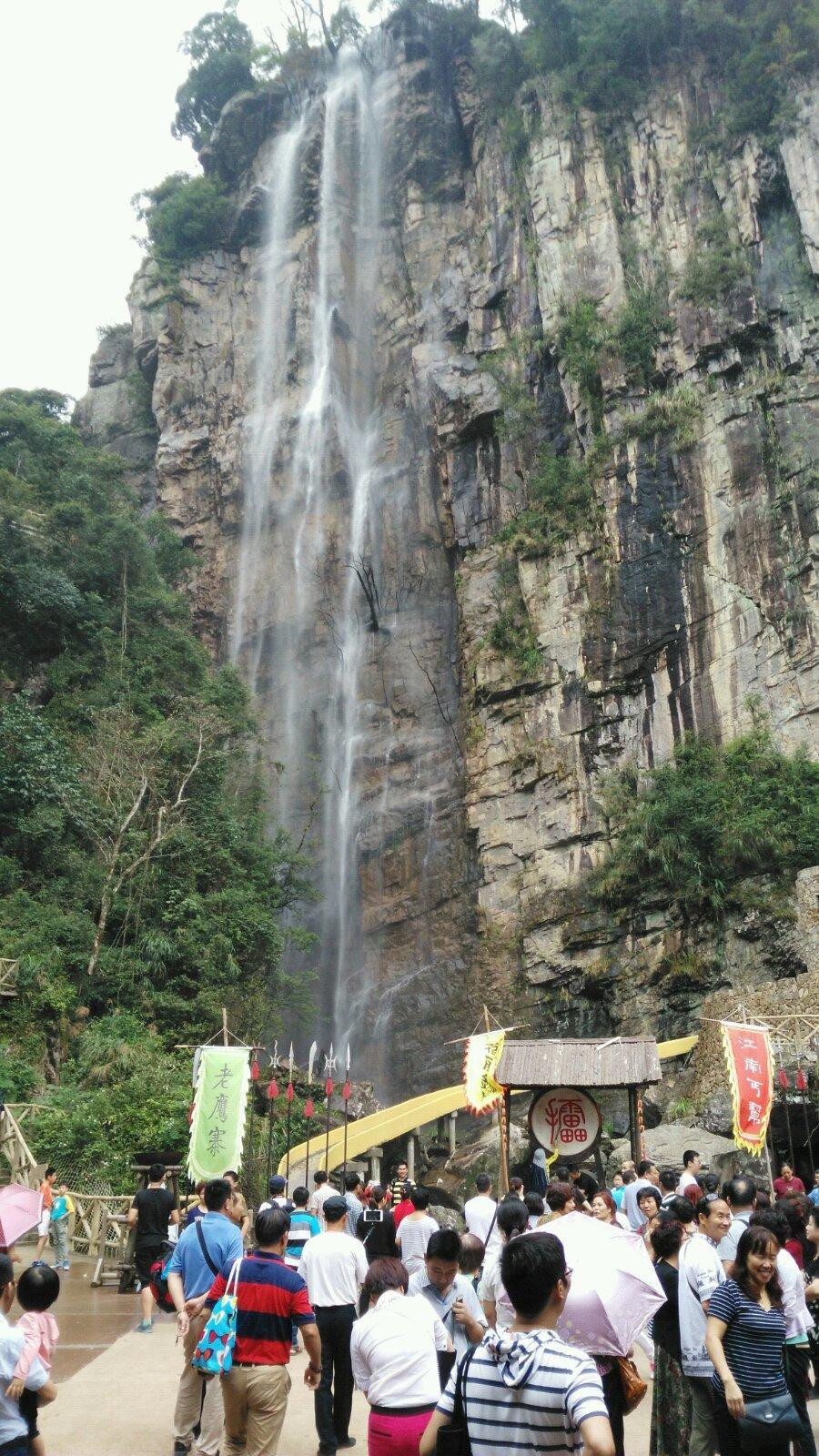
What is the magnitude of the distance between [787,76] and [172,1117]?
80.4 feet

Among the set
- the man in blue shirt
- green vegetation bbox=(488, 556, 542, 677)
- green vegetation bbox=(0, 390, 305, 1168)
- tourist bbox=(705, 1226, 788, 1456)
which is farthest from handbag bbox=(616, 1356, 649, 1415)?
green vegetation bbox=(488, 556, 542, 677)

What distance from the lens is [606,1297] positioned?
11.8ft

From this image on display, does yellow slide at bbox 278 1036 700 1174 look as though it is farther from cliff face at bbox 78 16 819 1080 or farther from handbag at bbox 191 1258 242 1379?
handbag at bbox 191 1258 242 1379

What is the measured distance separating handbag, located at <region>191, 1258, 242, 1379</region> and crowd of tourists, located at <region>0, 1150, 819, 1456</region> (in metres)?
0.02

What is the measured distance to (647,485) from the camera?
78.5 ft

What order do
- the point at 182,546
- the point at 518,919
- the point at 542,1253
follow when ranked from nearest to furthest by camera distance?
the point at 542,1253 → the point at 518,919 → the point at 182,546

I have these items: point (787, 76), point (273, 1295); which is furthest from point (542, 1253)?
point (787, 76)

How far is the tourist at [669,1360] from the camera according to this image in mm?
4570

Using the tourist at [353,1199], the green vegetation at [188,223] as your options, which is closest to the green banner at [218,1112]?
the tourist at [353,1199]

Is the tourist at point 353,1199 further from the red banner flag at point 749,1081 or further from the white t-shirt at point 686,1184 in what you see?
the red banner flag at point 749,1081

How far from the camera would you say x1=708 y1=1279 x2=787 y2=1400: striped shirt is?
3814 millimetres

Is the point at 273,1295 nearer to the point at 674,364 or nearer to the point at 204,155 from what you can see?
the point at 674,364

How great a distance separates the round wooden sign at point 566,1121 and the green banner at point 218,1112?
3003mm

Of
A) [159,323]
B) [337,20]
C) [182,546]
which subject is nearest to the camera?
[182,546]
